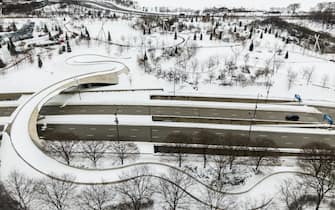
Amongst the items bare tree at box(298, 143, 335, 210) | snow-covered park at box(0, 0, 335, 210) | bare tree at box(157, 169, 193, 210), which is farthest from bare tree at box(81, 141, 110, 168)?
bare tree at box(298, 143, 335, 210)

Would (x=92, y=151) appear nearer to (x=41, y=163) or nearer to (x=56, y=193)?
(x=41, y=163)

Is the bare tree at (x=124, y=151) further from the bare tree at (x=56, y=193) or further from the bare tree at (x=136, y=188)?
the bare tree at (x=56, y=193)

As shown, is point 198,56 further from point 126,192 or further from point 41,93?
point 126,192

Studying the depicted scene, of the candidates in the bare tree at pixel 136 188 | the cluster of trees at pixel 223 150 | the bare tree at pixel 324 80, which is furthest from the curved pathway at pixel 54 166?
the bare tree at pixel 324 80

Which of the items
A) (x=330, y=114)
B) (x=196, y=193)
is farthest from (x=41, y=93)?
(x=330, y=114)

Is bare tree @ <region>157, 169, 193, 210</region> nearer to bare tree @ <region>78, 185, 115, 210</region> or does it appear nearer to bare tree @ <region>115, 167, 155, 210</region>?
bare tree @ <region>115, 167, 155, 210</region>

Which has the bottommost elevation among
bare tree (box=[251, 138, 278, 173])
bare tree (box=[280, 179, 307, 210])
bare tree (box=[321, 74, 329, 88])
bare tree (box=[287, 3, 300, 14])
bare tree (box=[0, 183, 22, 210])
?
bare tree (box=[280, 179, 307, 210])
